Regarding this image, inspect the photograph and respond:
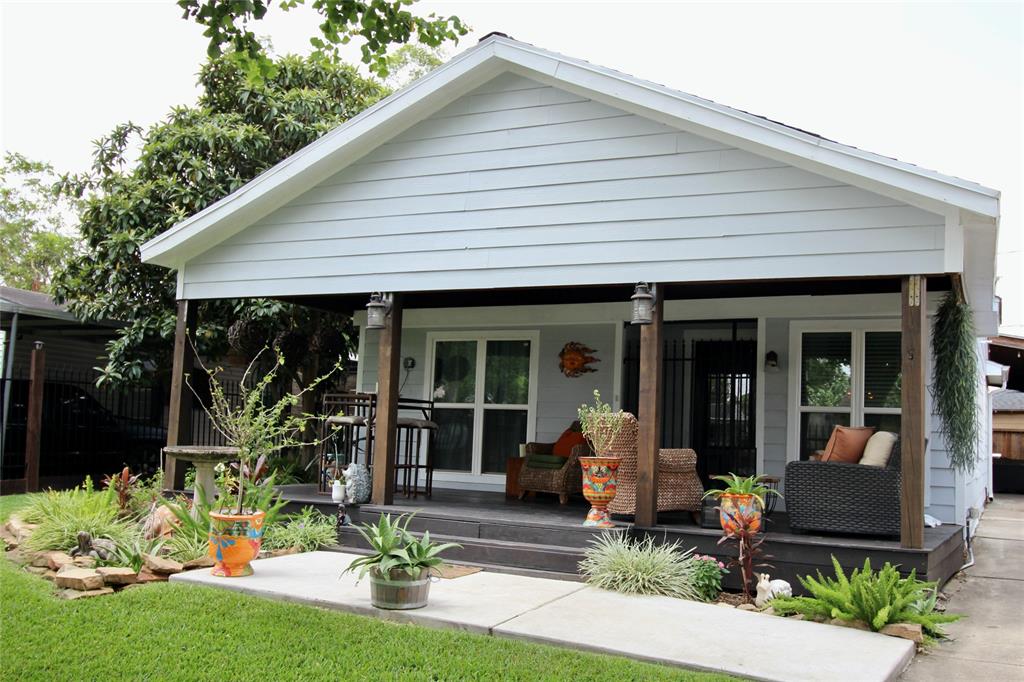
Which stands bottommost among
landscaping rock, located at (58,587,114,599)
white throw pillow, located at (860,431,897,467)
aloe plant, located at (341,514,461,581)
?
landscaping rock, located at (58,587,114,599)

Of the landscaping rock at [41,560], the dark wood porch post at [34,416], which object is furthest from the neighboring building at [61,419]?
the landscaping rock at [41,560]

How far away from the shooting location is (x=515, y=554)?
260 inches

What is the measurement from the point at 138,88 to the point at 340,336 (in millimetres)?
18149

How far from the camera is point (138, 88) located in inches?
1031

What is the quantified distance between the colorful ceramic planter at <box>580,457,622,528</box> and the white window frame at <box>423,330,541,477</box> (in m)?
3.00

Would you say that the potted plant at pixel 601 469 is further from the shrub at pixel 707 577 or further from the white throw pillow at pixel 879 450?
the white throw pillow at pixel 879 450

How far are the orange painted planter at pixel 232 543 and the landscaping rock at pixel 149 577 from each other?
34 centimetres

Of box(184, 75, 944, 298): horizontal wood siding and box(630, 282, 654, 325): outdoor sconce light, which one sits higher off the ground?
box(184, 75, 944, 298): horizontal wood siding

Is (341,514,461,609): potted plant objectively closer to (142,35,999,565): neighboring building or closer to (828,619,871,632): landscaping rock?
(142,35,999,565): neighboring building

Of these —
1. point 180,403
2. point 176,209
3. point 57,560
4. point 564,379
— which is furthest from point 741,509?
point 176,209

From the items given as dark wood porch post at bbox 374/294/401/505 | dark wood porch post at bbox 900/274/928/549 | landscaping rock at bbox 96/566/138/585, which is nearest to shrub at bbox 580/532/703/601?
dark wood porch post at bbox 900/274/928/549

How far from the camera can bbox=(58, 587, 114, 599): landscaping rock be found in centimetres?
545

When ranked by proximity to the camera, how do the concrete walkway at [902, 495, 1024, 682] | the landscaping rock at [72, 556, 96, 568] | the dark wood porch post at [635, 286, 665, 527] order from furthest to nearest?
the dark wood porch post at [635, 286, 665, 527] → the landscaping rock at [72, 556, 96, 568] → the concrete walkway at [902, 495, 1024, 682]

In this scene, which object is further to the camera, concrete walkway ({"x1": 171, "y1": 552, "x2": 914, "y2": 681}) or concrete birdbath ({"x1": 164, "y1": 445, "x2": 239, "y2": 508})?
concrete birdbath ({"x1": 164, "y1": 445, "x2": 239, "y2": 508})
